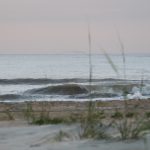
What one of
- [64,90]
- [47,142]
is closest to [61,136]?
[47,142]

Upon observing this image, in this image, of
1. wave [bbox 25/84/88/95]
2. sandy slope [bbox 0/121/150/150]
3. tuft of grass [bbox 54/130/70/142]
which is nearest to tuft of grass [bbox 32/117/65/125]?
sandy slope [bbox 0/121/150/150]

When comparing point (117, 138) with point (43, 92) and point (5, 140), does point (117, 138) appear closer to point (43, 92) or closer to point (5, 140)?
point (5, 140)

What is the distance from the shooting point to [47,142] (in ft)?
15.8

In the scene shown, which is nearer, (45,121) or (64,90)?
(45,121)

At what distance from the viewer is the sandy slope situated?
14.5ft

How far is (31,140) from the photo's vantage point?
16.2ft

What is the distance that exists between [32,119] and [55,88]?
19313 mm

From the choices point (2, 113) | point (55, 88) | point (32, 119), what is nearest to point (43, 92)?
point (55, 88)

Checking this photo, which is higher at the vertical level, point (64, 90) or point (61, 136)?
point (61, 136)

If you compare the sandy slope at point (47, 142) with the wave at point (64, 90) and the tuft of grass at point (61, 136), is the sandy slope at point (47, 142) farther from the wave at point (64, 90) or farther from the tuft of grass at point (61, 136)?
the wave at point (64, 90)

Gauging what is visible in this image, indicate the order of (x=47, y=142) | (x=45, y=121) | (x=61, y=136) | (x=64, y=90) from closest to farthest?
(x=47, y=142), (x=61, y=136), (x=45, y=121), (x=64, y=90)

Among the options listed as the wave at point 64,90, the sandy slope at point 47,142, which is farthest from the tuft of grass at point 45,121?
the wave at point 64,90

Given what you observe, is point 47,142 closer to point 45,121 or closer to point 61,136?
point 61,136

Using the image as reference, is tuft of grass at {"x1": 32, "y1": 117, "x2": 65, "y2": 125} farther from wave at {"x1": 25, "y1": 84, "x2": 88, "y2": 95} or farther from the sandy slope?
wave at {"x1": 25, "y1": 84, "x2": 88, "y2": 95}
